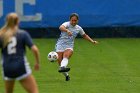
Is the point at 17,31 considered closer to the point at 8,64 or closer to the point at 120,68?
the point at 8,64

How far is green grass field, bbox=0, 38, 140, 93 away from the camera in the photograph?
15.6 meters

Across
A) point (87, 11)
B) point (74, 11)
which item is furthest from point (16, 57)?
point (87, 11)

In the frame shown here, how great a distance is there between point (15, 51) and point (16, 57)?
0.37 ft

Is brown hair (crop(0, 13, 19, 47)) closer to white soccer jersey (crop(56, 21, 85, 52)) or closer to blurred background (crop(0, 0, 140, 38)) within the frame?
white soccer jersey (crop(56, 21, 85, 52))

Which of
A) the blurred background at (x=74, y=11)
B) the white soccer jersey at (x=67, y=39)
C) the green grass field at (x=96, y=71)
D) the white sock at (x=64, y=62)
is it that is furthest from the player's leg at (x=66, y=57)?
the blurred background at (x=74, y=11)

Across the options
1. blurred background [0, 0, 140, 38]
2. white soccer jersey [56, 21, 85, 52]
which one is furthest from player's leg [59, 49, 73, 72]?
blurred background [0, 0, 140, 38]

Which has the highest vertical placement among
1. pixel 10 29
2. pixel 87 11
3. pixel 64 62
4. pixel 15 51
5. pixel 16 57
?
pixel 10 29

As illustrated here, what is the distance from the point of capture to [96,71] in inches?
756

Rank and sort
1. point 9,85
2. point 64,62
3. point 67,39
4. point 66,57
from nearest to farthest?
1. point 9,85
2. point 64,62
3. point 66,57
4. point 67,39

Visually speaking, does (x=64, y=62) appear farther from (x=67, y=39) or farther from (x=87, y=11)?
(x=87, y=11)

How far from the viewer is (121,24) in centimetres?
3145

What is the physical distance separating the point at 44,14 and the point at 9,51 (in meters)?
20.1

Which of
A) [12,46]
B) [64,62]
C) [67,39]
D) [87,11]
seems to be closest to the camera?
[12,46]

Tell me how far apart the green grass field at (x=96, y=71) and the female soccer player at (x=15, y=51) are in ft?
12.6
